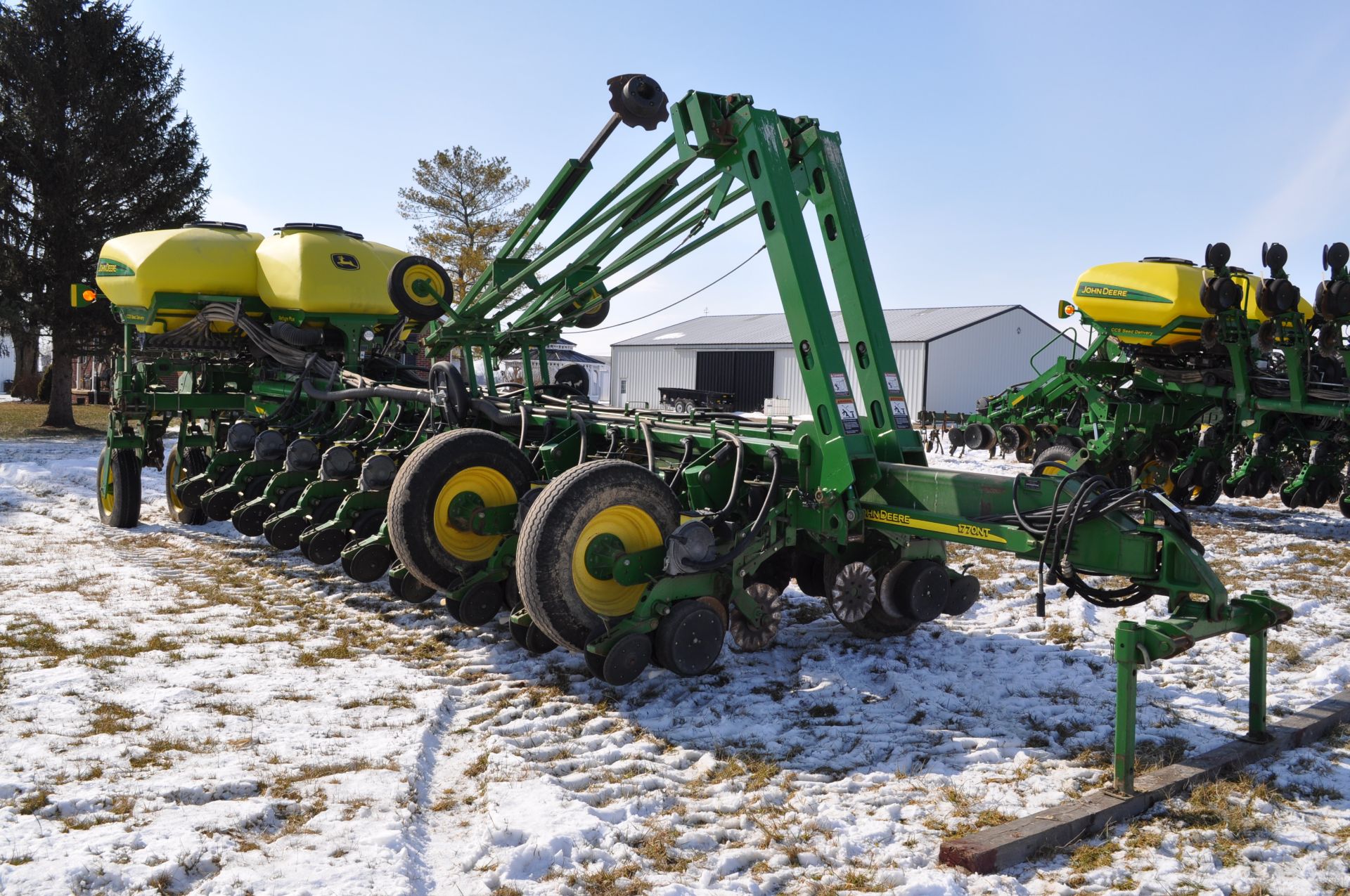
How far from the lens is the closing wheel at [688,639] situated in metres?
4.96

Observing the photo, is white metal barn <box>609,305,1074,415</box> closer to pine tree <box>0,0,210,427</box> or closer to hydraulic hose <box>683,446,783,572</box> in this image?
pine tree <box>0,0,210,427</box>

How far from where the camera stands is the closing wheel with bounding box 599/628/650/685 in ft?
15.8

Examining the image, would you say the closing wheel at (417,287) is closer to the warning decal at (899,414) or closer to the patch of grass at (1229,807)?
the warning decal at (899,414)

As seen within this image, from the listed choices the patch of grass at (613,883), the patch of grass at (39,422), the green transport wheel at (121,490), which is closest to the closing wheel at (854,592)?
the patch of grass at (613,883)

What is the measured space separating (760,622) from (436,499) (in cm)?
200

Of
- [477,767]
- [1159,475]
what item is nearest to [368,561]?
[477,767]

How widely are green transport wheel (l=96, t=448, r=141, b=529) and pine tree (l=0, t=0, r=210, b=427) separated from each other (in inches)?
531

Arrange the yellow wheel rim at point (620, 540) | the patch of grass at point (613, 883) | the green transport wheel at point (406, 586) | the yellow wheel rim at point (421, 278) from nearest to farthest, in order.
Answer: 1. the patch of grass at point (613, 883)
2. the yellow wheel rim at point (620, 540)
3. the green transport wheel at point (406, 586)
4. the yellow wheel rim at point (421, 278)

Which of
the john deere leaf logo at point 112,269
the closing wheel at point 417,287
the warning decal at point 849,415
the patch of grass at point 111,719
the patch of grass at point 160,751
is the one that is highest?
the john deere leaf logo at point 112,269

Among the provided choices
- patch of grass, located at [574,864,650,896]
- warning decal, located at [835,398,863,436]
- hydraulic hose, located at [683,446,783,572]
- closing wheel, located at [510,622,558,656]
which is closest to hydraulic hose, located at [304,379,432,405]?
closing wheel, located at [510,622,558,656]

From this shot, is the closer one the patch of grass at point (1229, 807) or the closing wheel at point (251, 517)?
the patch of grass at point (1229, 807)

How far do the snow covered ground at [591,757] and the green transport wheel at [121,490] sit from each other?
3.50 m

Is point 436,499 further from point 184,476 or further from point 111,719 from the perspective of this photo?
point 184,476

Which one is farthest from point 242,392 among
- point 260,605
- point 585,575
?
point 585,575
